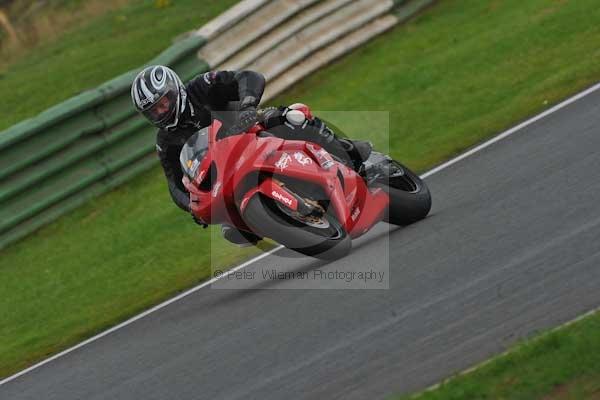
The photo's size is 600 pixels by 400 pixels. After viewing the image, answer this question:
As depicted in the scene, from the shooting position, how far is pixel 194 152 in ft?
23.9

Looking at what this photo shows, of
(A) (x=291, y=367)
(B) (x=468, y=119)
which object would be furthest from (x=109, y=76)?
(A) (x=291, y=367)

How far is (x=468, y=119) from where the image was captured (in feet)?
34.4

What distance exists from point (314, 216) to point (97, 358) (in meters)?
1.85

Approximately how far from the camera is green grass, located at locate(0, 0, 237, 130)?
1376 centimetres

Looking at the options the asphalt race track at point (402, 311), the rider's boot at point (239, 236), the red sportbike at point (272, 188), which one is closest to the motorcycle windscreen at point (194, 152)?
the red sportbike at point (272, 188)

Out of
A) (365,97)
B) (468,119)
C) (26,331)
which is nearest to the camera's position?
(26,331)

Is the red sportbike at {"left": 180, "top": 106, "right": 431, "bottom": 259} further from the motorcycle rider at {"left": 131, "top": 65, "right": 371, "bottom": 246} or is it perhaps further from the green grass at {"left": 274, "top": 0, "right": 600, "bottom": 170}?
the green grass at {"left": 274, "top": 0, "right": 600, "bottom": 170}

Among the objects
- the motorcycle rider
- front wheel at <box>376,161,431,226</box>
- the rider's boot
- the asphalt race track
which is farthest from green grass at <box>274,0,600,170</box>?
the rider's boot

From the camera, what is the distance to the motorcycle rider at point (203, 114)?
7.40 meters

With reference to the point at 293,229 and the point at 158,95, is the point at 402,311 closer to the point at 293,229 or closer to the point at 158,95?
the point at 293,229

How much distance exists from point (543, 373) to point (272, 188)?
8.84ft

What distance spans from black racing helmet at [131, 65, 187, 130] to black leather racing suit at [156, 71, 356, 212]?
0.16 meters

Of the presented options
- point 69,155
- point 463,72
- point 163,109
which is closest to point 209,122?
point 163,109

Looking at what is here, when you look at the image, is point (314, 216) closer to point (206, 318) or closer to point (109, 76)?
point (206, 318)
